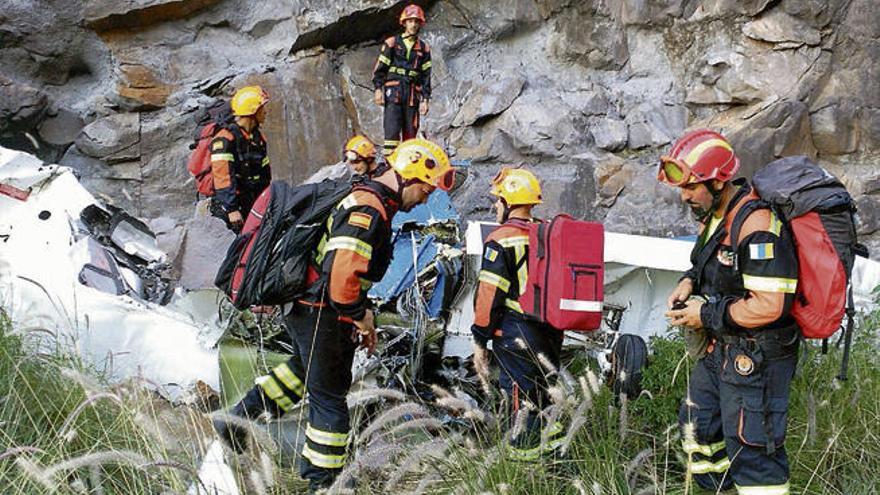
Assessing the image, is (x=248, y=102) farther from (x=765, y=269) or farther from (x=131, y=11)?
(x=131, y=11)

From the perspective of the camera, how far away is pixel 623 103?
9.44 metres

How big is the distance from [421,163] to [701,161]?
131 cm

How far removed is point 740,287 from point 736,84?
6001 millimetres

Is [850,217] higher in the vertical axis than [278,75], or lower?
lower

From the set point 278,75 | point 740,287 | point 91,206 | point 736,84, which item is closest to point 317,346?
point 740,287

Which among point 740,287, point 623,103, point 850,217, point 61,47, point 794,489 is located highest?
point 61,47

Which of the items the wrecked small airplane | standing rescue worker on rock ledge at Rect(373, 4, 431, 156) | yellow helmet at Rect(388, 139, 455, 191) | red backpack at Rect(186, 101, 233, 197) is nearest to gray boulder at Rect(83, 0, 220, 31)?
standing rescue worker on rock ledge at Rect(373, 4, 431, 156)

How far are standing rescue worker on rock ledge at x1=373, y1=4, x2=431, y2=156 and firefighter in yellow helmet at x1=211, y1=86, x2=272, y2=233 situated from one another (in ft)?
7.47

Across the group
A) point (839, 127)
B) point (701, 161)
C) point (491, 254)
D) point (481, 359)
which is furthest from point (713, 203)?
point (839, 127)

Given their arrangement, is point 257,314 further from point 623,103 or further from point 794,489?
point 623,103

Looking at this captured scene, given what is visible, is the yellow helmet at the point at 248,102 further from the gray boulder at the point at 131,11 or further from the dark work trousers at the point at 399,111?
the gray boulder at the point at 131,11

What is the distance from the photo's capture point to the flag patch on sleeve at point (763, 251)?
2969mm

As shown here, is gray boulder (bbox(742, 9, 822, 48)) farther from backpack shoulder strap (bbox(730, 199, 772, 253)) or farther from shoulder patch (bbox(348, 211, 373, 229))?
shoulder patch (bbox(348, 211, 373, 229))

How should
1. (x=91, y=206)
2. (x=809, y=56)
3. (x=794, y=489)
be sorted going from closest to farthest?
(x=794, y=489) < (x=91, y=206) < (x=809, y=56)
